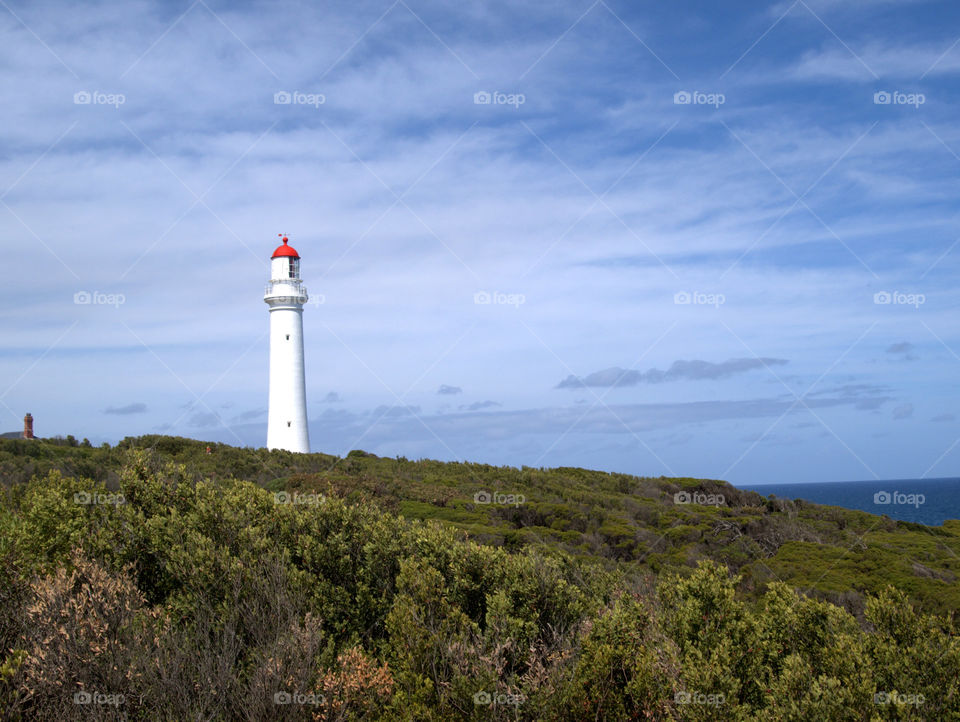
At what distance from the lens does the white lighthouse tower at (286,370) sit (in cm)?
3256

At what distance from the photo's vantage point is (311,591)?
9.72 meters

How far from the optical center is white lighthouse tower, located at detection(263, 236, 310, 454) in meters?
32.6

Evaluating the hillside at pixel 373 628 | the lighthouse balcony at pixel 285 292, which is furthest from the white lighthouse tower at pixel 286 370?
the hillside at pixel 373 628

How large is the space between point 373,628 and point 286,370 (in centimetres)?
2406

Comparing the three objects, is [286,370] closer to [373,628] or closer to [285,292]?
[285,292]

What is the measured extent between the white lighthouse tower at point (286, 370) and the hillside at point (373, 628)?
19129 millimetres

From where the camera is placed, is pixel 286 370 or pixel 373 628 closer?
pixel 373 628

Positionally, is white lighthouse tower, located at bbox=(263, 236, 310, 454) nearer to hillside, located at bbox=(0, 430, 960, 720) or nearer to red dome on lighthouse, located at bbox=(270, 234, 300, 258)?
red dome on lighthouse, located at bbox=(270, 234, 300, 258)

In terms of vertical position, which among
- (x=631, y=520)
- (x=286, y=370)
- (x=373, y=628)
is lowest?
(x=373, y=628)

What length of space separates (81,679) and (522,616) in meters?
4.84

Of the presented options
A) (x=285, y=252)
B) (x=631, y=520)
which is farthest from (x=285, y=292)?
(x=631, y=520)

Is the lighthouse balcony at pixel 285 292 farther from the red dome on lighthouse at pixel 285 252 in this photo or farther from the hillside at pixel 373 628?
the hillside at pixel 373 628

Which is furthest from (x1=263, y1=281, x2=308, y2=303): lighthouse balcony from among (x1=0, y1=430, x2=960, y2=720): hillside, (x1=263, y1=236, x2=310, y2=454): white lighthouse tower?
(x1=0, y1=430, x2=960, y2=720): hillside

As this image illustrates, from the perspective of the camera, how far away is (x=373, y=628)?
977 centimetres
